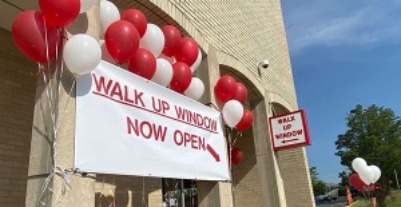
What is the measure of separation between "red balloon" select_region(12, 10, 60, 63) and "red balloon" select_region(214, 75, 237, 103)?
331 cm

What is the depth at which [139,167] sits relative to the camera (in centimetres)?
395

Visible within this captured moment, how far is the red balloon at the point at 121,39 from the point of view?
12.0ft

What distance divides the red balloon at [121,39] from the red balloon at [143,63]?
9.7 inches

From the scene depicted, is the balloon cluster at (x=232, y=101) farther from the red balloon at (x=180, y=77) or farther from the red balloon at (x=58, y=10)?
the red balloon at (x=58, y=10)

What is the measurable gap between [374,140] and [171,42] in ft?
137

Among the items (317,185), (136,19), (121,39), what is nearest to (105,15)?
(136,19)

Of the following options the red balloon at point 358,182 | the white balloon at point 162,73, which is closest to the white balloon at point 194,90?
the white balloon at point 162,73


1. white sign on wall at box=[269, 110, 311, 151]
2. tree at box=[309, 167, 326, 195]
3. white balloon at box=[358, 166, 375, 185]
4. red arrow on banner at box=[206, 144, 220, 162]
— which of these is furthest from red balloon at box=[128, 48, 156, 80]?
tree at box=[309, 167, 326, 195]

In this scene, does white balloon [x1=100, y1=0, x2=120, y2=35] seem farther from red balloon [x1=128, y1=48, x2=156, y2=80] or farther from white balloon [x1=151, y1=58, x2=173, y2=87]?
white balloon [x1=151, y1=58, x2=173, y2=87]

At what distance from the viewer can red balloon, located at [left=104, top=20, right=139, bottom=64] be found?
12.0 ft

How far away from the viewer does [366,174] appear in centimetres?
1130

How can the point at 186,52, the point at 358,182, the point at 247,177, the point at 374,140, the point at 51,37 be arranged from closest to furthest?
the point at 51,37, the point at 186,52, the point at 247,177, the point at 358,182, the point at 374,140

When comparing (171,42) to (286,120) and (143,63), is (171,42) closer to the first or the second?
(143,63)

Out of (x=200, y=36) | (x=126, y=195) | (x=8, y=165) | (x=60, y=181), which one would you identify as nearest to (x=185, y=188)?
(x=126, y=195)
